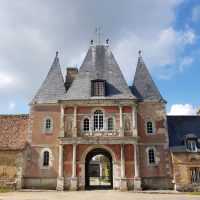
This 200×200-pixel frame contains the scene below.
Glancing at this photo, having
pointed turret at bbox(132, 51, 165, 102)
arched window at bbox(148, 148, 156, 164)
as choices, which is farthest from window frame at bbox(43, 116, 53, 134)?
arched window at bbox(148, 148, 156, 164)

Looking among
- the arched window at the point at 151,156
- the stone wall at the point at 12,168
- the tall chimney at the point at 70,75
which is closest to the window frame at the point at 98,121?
the arched window at the point at 151,156

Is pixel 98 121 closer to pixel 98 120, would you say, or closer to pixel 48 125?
pixel 98 120

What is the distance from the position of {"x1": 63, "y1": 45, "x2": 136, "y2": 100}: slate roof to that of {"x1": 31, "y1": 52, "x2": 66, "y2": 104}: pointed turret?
1396 mm

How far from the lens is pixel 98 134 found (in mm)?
27328

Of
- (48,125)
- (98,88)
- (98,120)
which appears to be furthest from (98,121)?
(48,125)

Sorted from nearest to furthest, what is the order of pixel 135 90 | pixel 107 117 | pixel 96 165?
pixel 107 117
pixel 135 90
pixel 96 165

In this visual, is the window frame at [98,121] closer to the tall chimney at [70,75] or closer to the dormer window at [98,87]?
the dormer window at [98,87]

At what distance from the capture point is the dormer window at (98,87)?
→ 2892 centimetres

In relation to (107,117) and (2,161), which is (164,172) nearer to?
(107,117)

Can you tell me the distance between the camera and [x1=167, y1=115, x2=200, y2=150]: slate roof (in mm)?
28234

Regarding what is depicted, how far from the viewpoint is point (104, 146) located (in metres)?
27.0

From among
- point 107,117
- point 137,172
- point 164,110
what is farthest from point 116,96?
point 137,172

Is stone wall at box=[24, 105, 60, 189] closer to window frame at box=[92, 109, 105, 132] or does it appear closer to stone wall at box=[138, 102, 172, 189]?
window frame at box=[92, 109, 105, 132]

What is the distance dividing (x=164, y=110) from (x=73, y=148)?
9.86 meters
